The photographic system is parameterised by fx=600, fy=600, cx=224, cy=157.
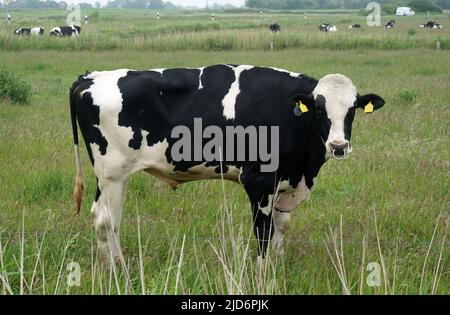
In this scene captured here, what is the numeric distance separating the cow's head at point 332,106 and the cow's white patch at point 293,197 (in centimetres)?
44

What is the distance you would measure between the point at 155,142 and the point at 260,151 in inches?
35.3

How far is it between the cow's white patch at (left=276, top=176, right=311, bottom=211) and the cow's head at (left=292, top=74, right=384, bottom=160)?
1.45ft

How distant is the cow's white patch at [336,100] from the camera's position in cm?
461

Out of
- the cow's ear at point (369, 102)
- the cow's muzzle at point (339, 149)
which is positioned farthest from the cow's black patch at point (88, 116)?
the cow's ear at point (369, 102)

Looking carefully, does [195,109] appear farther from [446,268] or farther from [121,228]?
[446,268]

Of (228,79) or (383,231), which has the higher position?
(228,79)

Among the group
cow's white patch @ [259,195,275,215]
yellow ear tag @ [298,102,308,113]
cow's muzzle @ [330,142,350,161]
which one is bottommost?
cow's white patch @ [259,195,275,215]

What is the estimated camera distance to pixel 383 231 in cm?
582

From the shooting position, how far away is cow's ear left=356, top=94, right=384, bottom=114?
194 inches

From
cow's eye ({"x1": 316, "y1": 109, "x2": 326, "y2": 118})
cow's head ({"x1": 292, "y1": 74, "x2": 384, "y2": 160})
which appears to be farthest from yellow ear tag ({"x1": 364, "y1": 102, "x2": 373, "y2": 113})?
cow's eye ({"x1": 316, "y1": 109, "x2": 326, "y2": 118})

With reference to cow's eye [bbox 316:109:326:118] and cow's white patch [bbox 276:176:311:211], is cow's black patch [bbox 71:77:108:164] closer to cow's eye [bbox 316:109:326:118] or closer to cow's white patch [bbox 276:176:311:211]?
cow's white patch [bbox 276:176:311:211]

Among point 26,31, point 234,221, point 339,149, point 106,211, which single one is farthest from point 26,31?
point 339,149
